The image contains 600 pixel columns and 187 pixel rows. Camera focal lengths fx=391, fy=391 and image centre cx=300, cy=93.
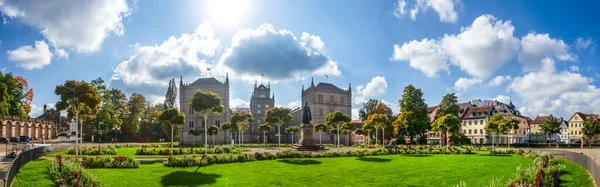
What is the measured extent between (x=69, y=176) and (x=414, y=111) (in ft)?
191

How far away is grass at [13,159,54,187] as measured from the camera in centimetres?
1606

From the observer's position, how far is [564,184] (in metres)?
18.7

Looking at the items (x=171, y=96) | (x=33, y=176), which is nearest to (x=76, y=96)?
(x=33, y=176)

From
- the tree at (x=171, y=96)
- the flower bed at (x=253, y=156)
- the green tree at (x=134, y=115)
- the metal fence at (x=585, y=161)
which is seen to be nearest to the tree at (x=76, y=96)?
the flower bed at (x=253, y=156)

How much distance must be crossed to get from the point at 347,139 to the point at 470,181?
208ft

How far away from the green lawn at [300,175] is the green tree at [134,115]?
6544 cm

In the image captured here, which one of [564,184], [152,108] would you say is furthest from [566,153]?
[152,108]

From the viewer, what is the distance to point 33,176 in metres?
17.2

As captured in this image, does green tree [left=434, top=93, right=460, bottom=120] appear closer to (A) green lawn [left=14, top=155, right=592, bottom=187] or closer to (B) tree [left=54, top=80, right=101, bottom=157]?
(A) green lawn [left=14, top=155, right=592, bottom=187]

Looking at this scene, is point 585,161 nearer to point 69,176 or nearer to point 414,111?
point 69,176

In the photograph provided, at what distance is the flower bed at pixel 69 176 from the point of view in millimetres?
15625

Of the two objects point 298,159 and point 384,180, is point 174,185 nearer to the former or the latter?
point 384,180

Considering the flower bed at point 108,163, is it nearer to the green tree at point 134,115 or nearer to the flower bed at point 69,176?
the flower bed at point 69,176

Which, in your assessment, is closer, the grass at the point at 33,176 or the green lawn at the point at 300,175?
the grass at the point at 33,176
